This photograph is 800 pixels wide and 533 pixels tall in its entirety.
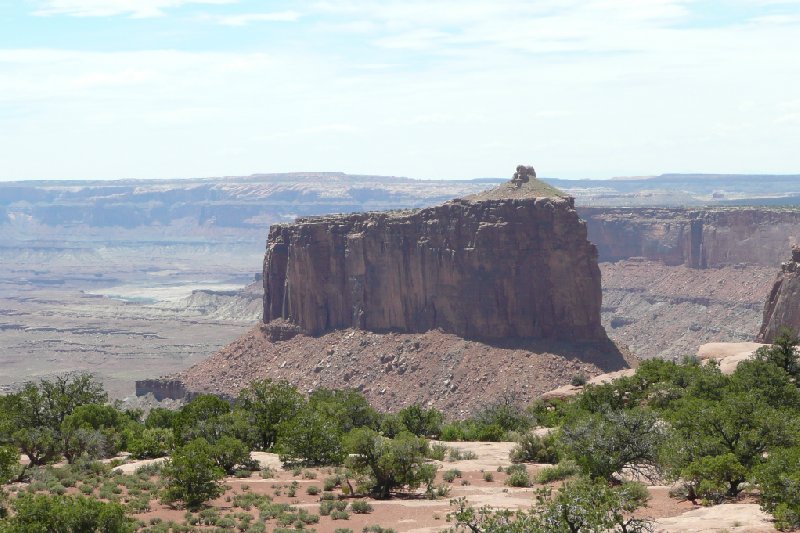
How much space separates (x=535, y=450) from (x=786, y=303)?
38326 mm

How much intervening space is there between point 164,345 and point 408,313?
9505 centimetres

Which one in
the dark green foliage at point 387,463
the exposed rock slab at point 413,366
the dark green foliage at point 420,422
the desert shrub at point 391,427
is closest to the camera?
the dark green foliage at point 387,463

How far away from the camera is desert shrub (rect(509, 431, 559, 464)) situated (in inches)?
2100

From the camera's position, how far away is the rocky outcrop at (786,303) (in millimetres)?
84250

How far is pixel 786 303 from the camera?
85.4 metres

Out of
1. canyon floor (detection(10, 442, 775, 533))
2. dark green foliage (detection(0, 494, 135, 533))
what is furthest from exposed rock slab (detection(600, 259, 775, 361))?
dark green foliage (detection(0, 494, 135, 533))

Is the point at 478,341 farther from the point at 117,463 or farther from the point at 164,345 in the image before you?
the point at 164,345

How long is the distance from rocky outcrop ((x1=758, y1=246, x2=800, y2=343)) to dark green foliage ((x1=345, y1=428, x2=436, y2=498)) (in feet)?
145

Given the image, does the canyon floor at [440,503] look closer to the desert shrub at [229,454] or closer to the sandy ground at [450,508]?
the sandy ground at [450,508]

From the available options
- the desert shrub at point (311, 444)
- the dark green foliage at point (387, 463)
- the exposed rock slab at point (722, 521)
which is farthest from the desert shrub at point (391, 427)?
the exposed rock slab at point (722, 521)

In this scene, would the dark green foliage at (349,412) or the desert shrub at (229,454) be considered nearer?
the desert shrub at (229,454)

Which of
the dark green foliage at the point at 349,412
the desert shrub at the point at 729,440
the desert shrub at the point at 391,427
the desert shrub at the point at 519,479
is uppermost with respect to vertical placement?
the desert shrub at the point at 729,440

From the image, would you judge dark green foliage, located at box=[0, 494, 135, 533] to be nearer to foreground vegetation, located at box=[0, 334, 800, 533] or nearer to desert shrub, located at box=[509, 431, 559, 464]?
foreground vegetation, located at box=[0, 334, 800, 533]

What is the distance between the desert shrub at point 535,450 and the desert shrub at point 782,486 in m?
15.4
